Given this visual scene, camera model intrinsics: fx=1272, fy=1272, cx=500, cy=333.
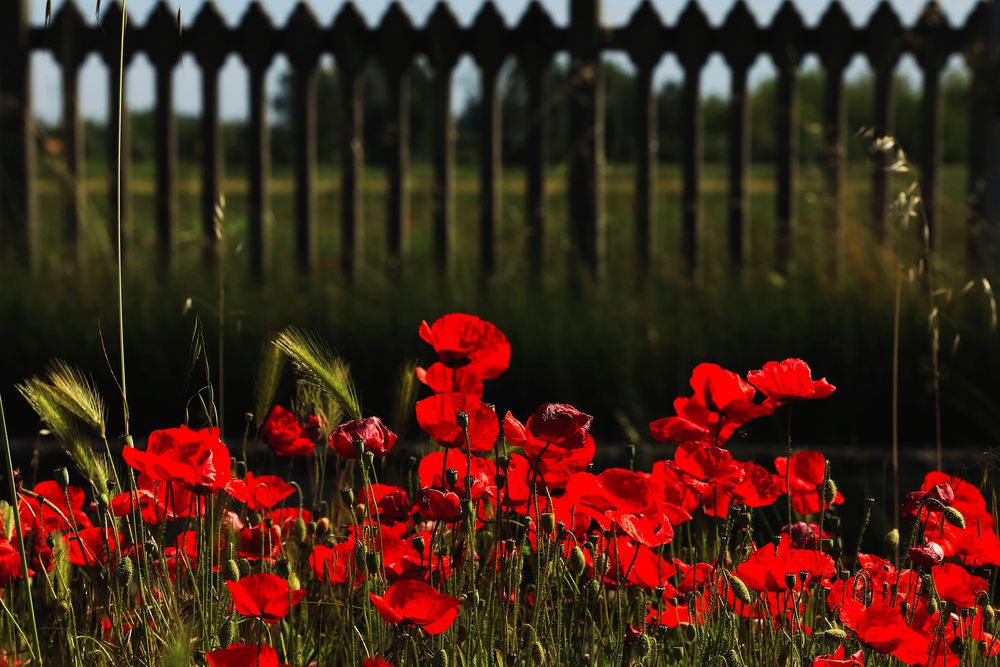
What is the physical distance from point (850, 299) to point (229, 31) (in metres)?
2.95

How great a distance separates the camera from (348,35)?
5484 millimetres

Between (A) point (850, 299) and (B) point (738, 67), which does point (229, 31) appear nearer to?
(B) point (738, 67)

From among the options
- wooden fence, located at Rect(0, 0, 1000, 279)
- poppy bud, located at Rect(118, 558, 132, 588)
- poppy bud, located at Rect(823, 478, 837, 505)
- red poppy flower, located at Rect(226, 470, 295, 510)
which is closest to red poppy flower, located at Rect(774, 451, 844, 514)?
poppy bud, located at Rect(823, 478, 837, 505)

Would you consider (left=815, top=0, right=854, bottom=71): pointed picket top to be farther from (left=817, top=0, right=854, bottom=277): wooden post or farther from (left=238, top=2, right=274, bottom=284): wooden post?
(left=238, top=2, right=274, bottom=284): wooden post

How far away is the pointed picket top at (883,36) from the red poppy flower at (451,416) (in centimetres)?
450

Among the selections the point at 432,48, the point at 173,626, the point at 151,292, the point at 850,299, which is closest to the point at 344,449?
the point at 173,626

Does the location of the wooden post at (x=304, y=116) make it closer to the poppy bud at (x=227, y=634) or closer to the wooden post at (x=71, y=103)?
the wooden post at (x=71, y=103)

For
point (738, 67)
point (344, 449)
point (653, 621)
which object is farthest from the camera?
point (738, 67)

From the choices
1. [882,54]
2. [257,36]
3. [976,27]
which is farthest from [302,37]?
[976,27]

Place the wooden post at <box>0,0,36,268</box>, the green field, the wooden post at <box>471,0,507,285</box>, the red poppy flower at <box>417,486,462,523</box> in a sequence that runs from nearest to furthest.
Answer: the red poppy flower at <box>417,486,462,523</box> → the green field → the wooden post at <box>471,0,507,285</box> → the wooden post at <box>0,0,36,268</box>

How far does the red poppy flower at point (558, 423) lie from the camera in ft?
4.09

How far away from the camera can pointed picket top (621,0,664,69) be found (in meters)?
5.34

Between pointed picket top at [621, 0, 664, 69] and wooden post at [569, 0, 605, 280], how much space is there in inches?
5.1

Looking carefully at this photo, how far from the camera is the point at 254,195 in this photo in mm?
5570
